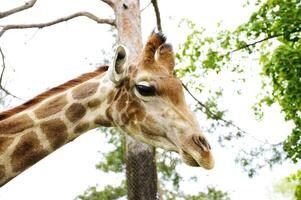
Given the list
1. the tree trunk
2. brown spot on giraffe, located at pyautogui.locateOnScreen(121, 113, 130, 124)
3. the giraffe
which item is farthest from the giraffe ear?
the tree trunk

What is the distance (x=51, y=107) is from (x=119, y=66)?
0.55 metres

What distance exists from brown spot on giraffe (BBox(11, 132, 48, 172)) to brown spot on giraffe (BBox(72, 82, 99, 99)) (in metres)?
0.42

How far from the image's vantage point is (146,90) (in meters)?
4.05

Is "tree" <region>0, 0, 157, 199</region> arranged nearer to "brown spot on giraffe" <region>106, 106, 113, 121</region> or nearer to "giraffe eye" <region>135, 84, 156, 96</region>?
"brown spot on giraffe" <region>106, 106, 113, 121</region>

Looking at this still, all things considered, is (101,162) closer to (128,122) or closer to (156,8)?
(156,8)

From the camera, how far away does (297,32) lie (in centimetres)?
1127

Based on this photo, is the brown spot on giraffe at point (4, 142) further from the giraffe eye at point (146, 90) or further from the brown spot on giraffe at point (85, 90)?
the giraffe eye at point (146, 90)

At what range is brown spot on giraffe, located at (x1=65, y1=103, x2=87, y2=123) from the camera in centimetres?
418

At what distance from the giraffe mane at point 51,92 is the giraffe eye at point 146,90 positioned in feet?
1.74

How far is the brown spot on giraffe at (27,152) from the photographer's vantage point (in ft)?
13.0

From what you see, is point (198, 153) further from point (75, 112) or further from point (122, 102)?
point (75, 112)

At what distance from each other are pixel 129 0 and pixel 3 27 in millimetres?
2141

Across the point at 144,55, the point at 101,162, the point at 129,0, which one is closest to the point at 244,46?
the point at 129,0

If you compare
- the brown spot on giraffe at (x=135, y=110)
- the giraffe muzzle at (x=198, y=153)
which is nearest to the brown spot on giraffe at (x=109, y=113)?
the brown spot on giraffe at (x=135, y=110)
